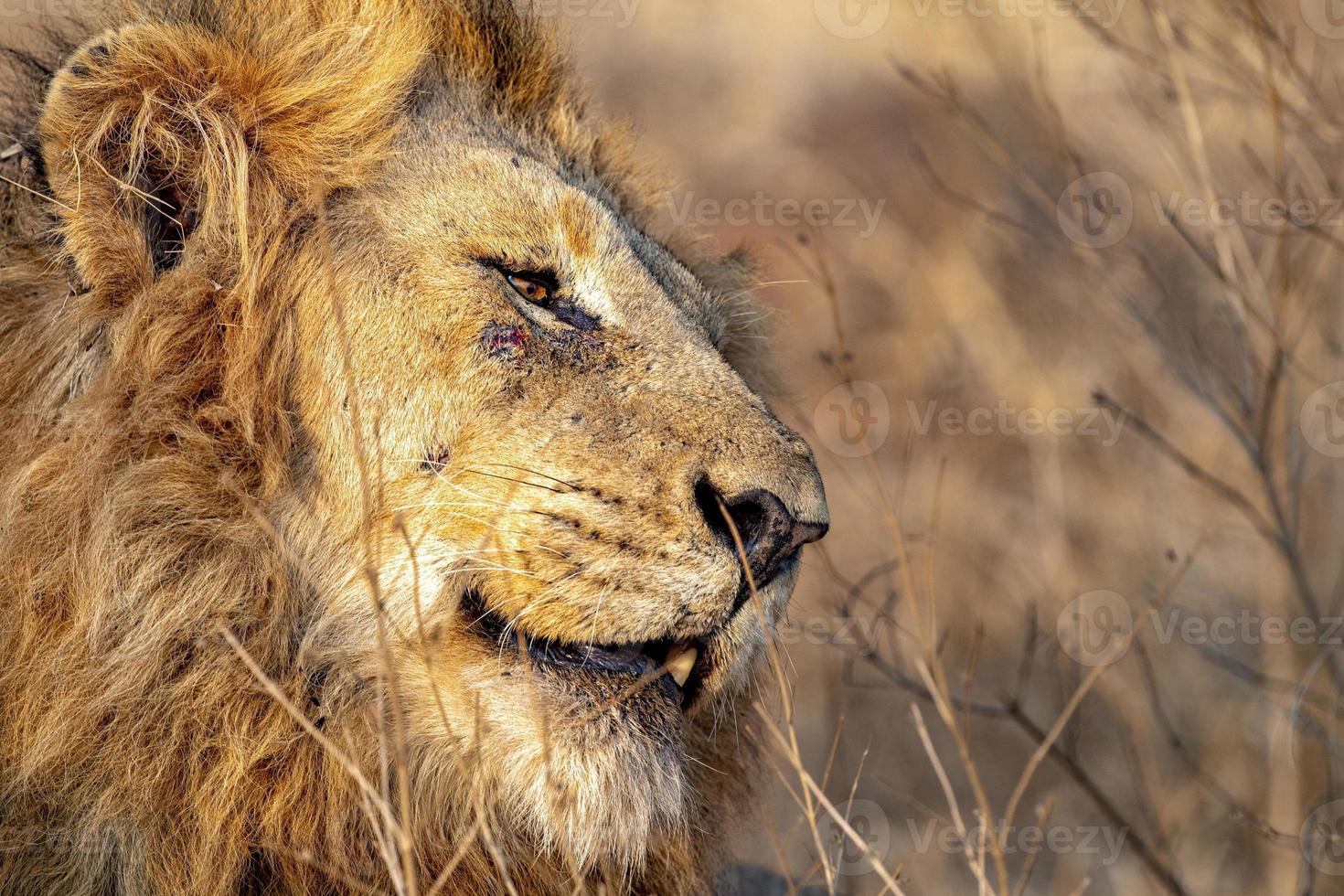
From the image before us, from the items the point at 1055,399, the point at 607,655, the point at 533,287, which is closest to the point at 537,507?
the point at 607,655

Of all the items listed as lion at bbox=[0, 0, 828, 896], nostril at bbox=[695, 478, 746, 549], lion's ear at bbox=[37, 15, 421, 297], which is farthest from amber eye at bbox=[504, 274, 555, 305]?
nostril at bbox=[695, 478, 746, 549]

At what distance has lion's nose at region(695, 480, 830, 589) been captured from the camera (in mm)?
2346

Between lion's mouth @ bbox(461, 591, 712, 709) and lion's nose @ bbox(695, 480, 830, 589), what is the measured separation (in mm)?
184

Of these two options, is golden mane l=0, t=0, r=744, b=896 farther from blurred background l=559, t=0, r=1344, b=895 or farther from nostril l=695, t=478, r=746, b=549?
blurred background l=559, t=0, r=1344, b=895

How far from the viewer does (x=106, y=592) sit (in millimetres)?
2314

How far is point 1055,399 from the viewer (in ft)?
26.1

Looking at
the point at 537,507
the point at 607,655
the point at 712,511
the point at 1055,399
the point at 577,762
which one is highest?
the point at 1055,399

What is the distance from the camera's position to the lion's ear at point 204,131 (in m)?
2.37

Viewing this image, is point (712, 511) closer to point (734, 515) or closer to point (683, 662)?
point (734, 515)

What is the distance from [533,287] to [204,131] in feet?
2.24

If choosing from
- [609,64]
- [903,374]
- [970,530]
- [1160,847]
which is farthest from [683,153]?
[1160,847]

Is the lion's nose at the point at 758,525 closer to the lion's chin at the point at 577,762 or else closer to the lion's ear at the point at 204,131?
the lion's chin at the point at 577,762

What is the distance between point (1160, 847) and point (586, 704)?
10.4 ft

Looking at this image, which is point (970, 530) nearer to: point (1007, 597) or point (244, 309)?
point (1007, 597)
